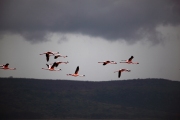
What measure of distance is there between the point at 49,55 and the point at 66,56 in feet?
12.0

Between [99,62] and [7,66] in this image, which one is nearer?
[99,62]

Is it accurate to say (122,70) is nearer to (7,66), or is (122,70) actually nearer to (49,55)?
(49,55)

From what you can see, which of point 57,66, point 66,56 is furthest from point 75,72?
point 66,56

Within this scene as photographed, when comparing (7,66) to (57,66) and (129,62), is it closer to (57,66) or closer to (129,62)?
(57,66)

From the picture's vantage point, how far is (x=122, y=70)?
65.6 meters

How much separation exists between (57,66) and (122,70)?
9253 millimetres

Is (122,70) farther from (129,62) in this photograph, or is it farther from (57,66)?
(57,66)

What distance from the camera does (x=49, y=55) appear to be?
62969 mm

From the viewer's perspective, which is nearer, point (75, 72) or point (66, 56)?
point (66, 56)

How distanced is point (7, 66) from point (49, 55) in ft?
24.7

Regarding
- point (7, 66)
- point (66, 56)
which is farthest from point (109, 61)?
point (7, 66)

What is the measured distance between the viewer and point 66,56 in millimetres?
60281

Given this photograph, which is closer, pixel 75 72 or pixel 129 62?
pixel 129 62

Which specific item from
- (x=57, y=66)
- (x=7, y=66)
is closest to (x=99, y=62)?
(x=57, y=66)
